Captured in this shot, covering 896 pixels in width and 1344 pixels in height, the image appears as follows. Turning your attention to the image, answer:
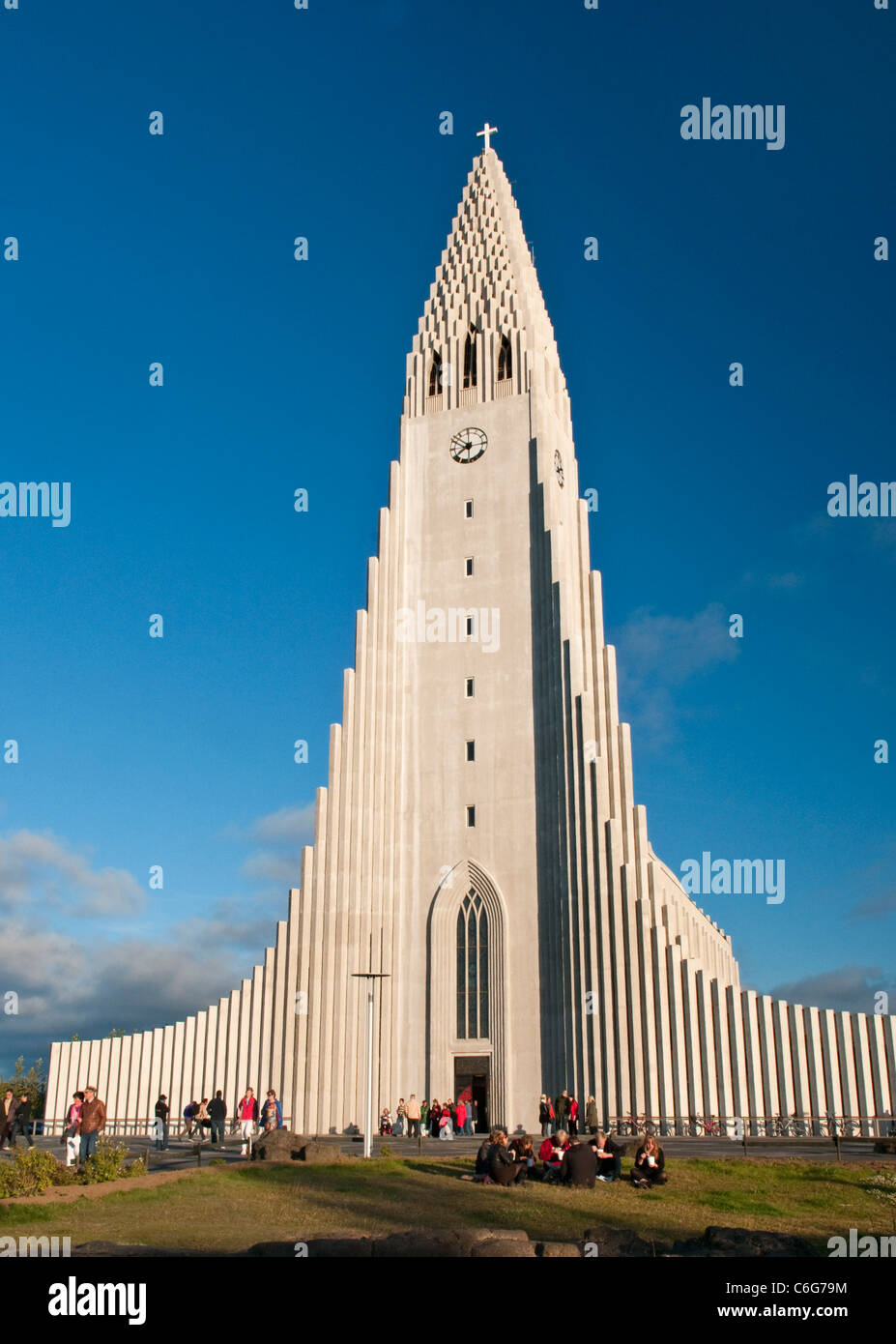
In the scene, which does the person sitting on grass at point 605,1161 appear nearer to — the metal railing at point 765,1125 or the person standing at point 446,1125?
the metal railing at point 765,1125

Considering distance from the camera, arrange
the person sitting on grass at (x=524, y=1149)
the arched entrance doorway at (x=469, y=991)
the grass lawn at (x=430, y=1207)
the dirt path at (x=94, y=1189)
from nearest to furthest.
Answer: the grass lawn at (x=430, y=1207)
the dirt path at (x=94, y=1189)
the person sitting on grass at (x=524, y=1149)
the arched entrance doorway at (x=469, y=991)

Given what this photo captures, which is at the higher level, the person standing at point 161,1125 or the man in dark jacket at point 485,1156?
the man in dark jacket at point 485,1156

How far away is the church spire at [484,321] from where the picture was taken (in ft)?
171

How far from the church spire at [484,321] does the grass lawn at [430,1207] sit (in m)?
36.9

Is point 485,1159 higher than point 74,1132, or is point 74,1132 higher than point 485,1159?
point 74,1132

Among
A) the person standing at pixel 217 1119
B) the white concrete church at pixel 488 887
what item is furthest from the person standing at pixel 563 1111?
the person standing at pixel 217 1119

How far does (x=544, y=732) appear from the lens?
4522cm

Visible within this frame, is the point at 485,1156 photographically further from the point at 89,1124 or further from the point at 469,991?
the point at 469,991

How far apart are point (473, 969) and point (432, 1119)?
6.99m

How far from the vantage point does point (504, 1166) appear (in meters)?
19.7

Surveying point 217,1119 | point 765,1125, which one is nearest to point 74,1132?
point 217,1119

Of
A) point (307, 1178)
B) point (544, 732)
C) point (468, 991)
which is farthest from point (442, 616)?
point (307, 1178)

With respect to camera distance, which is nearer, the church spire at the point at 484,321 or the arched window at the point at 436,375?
the church spire at the point at 484,321
